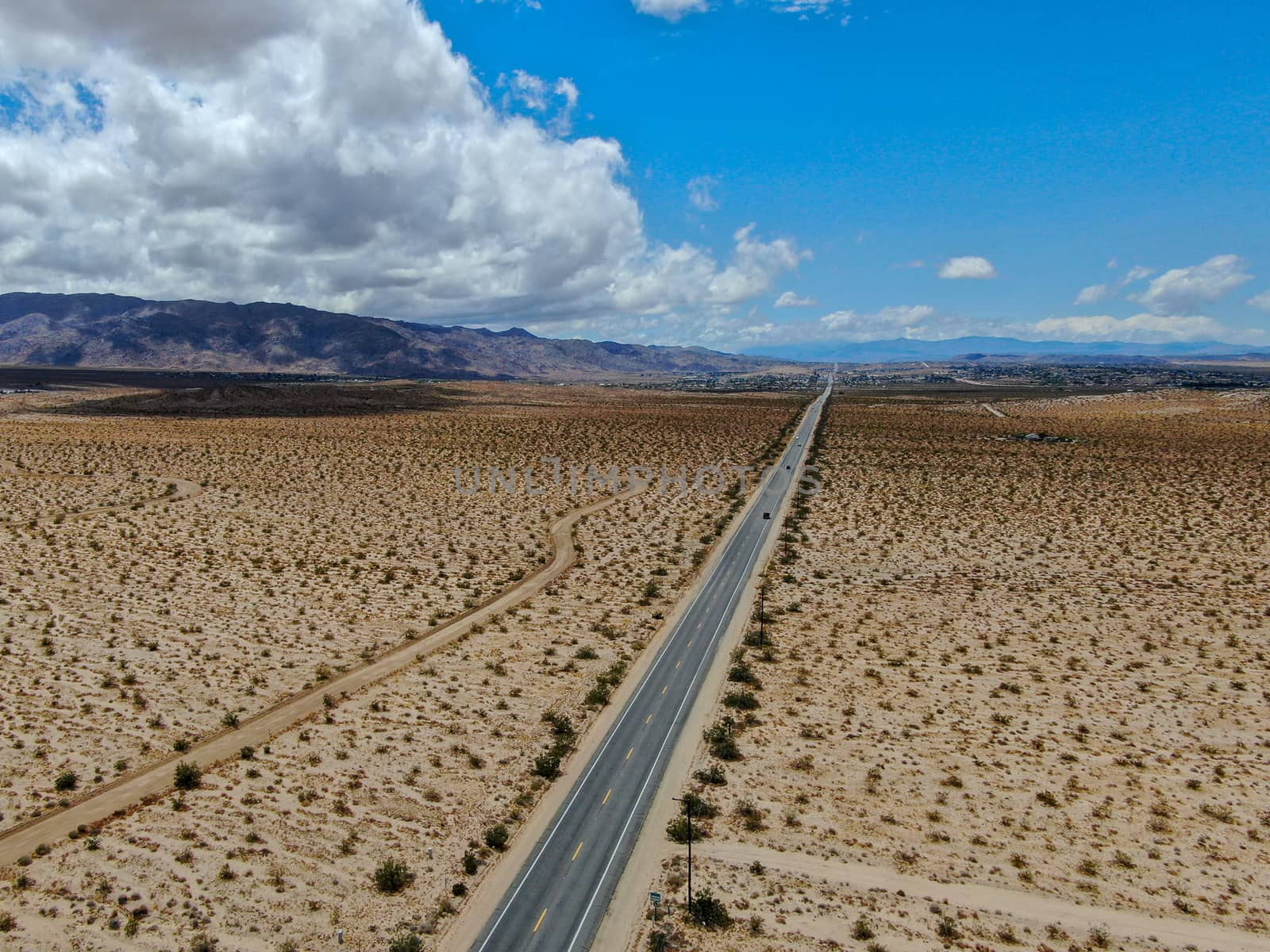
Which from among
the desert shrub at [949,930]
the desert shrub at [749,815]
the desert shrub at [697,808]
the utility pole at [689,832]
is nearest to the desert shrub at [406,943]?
the utility pole at [689,832]

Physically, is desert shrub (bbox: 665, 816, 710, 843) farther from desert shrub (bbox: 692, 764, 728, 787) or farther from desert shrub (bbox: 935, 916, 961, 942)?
desert shrub (bbox: 935, 916, 961, 942)

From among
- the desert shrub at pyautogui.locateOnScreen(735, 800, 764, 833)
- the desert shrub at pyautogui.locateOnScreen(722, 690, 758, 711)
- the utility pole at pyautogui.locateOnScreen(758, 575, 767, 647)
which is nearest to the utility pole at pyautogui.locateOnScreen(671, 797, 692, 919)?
the desert shrub at pyautogui.locateOnScreen(735, 800, 764, 833)

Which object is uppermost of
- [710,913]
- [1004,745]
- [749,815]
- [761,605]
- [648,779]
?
[761,605]

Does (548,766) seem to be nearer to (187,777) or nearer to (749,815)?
(749,815)

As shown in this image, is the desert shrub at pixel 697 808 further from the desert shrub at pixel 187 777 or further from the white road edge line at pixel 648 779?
the desert shrub at pixel 187 777

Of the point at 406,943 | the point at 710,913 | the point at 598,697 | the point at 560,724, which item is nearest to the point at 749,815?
the point at 710,913
